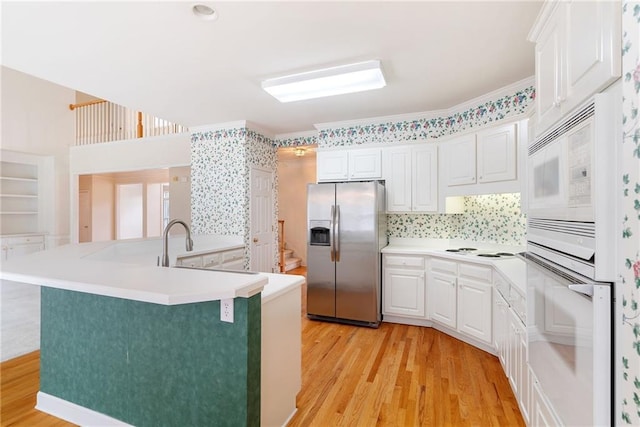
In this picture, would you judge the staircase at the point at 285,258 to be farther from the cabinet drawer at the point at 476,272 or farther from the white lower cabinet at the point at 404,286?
the cabinet drawer at the point at 476,272

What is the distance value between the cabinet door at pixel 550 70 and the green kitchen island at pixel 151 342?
155 centimetres

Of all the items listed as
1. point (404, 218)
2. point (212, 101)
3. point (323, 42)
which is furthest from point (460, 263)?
point (212, 101)

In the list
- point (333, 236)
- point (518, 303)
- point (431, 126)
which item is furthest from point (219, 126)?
point (518, 303)

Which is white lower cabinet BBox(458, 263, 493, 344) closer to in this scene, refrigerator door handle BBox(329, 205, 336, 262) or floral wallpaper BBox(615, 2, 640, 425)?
refrigerator door handle BBox(329, 205, 336, 262)

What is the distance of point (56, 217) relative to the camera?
585 cm

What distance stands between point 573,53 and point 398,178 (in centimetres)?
264

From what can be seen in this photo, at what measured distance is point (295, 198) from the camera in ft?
24.9

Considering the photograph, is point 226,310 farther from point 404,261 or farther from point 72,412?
point 404,261

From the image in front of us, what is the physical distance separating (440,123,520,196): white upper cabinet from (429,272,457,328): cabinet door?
3.24ft

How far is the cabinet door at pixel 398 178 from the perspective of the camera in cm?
371

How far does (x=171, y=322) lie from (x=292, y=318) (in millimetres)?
717

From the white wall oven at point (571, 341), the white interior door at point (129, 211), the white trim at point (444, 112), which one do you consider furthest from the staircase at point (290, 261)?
the white wall oven at point (571, 341)

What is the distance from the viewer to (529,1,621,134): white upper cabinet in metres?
0.87

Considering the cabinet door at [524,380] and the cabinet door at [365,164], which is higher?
the cabinet door at [365,164]
